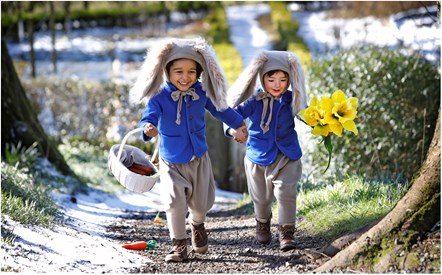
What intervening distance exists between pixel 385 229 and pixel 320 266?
0.46 meters

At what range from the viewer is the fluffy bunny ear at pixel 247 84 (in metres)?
5.58

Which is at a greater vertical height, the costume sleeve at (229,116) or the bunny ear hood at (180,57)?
the bunny ear hood at (180,57)

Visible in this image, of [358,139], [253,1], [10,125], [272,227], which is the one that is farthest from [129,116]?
[253,1]

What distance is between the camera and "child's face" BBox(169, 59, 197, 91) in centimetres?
525

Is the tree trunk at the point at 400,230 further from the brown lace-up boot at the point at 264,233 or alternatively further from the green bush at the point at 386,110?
the green bush at the point at 386,110

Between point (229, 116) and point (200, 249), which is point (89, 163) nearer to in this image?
point (200, 249)

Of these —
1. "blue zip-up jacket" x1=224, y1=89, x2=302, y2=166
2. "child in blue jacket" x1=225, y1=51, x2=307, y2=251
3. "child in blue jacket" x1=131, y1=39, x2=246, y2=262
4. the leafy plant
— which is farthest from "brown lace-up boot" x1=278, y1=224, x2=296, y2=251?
the leafy plant

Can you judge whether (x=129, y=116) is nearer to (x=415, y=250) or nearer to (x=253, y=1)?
(x=415, y=250)

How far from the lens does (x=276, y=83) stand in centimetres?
551

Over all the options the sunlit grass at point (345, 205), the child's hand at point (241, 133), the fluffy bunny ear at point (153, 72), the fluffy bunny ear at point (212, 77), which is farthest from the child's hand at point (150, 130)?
the sunlit grass at point (345, 205)

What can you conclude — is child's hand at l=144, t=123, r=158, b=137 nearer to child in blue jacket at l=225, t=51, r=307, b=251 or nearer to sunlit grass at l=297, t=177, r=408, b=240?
child in blue jacket at l=225, t=51, r=307, b=251

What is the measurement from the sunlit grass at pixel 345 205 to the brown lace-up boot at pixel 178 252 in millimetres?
977

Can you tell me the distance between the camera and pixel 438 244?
4.44 meters

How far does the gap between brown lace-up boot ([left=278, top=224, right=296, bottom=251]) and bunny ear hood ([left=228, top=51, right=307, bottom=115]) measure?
0.79 m
